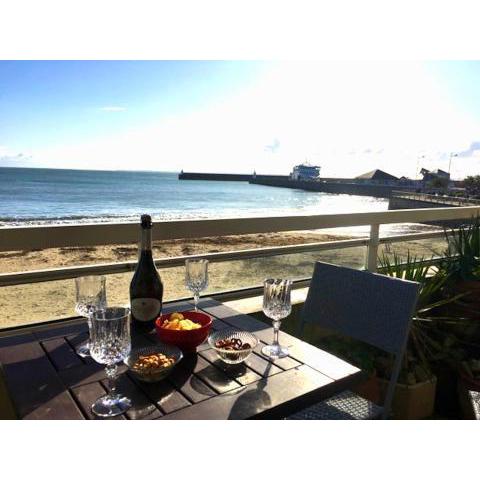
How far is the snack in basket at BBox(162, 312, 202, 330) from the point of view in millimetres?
1363

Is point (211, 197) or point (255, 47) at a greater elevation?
point (255, 47)

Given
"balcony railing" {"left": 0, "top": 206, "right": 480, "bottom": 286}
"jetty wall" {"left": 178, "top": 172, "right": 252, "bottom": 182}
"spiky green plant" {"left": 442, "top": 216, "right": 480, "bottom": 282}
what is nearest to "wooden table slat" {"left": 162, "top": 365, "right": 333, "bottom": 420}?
"balcony railing" {"left": 0, "top": 206, "right": 480, "bottom": 286}

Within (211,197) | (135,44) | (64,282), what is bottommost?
(211,197)

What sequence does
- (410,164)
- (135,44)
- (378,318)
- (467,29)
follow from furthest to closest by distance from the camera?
(410,164) → (378,318) → (135,44) → (467,29)

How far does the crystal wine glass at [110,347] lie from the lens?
3.42 feet

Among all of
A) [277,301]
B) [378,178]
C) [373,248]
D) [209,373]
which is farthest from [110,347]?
[378,178]

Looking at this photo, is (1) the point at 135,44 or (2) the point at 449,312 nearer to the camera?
(1) the point at 135,44

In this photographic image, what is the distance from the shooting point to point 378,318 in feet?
5.86

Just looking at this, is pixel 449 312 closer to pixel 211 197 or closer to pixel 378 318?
pixel 378 318

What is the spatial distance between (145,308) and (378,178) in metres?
68.2

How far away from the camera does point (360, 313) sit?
6.09ft

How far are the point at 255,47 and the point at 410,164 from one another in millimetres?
62241

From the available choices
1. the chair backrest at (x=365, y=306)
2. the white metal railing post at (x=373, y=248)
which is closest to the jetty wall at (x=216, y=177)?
the white metal railing post at (x=373, y=248)
